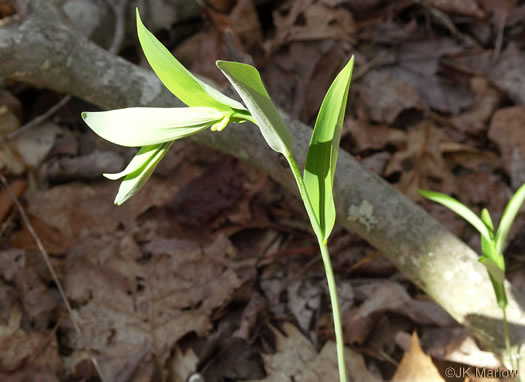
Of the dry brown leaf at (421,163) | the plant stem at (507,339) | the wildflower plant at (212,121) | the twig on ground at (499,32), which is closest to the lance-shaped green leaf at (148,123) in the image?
the wildflower plant at (212,121)

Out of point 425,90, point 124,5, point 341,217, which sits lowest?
point 425,90

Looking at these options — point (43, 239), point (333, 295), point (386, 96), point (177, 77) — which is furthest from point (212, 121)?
point (386, 96)

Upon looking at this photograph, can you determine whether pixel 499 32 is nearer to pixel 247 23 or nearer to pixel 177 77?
pixel 247 23

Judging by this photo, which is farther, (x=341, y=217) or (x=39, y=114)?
(x=39, y=114)

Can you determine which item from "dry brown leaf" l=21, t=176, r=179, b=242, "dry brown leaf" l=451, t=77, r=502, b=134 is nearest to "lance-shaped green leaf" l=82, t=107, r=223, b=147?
"dry brown leaf" l=21, t=176, r=179, b=242

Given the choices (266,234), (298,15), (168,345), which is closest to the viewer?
(168,345)

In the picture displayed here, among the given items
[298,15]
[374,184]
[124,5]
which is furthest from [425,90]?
[124,5]

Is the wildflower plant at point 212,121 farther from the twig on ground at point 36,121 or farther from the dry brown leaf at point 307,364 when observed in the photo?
the twig on ground at point 36,121

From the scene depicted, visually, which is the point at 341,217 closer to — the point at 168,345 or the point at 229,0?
the point at 168,345
